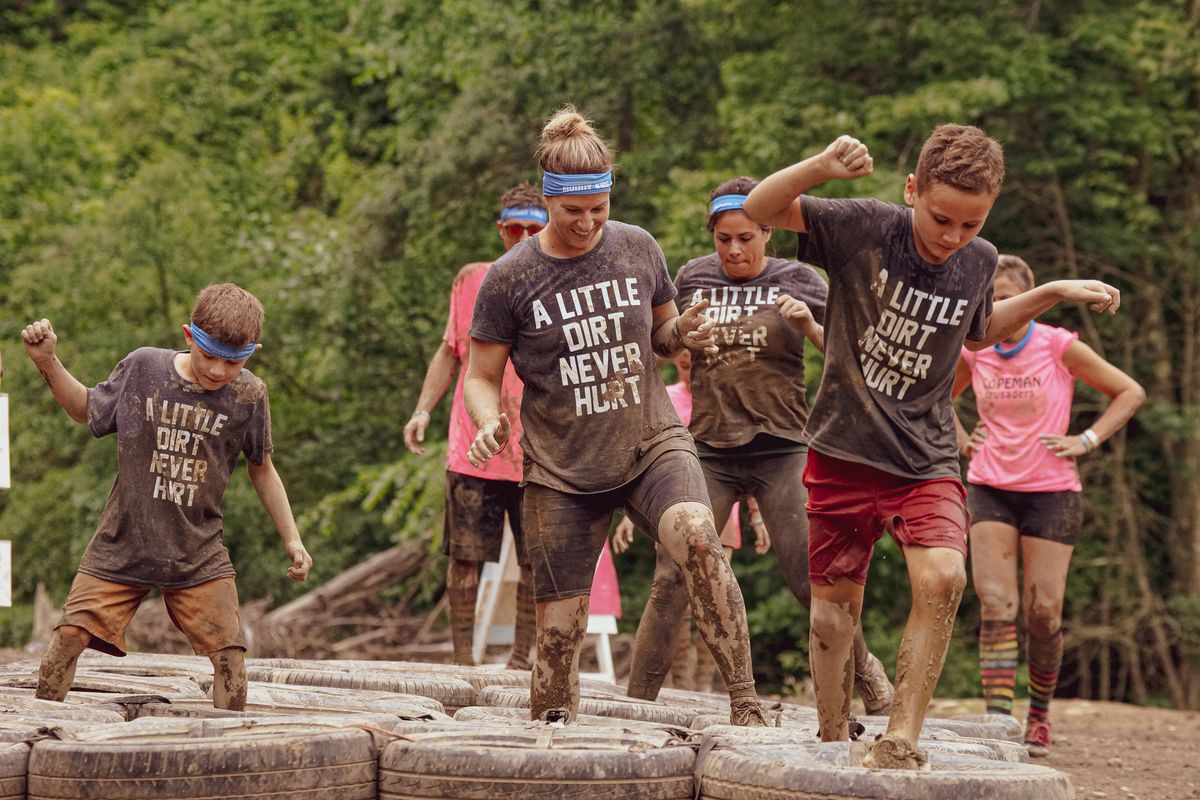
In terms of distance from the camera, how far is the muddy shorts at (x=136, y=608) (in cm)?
558

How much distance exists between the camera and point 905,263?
4.77 meters

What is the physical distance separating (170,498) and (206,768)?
1.53m

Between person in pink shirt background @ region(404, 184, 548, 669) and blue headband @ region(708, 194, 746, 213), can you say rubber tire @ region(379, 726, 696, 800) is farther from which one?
person in pink shirt background @ region(404, 184, 548, 669)

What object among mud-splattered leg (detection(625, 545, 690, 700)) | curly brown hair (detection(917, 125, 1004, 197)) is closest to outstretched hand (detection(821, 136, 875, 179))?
curly brown hair (detection(917, 125, 1004, 197))

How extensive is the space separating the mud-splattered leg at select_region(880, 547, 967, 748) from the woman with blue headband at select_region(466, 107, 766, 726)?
2.57 feet

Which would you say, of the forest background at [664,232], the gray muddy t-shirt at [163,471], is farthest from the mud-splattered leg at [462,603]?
the forest background at [664,232]

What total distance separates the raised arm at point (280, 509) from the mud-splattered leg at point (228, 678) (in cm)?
38

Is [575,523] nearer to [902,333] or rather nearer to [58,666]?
[902,333]

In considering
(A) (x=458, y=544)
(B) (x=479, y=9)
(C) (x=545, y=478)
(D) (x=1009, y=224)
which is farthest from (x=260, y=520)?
(C) (x=545, y=478)

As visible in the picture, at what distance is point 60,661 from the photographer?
18.5ft

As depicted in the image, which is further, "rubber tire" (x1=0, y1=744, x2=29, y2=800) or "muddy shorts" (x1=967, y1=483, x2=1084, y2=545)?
"muddy shorts" (x1=967, y1=483, x2=1084, y2=545)

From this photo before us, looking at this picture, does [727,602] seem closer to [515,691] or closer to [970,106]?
[515,691]

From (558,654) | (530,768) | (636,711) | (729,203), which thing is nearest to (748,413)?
(729,203)

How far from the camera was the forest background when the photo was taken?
49.9ft
